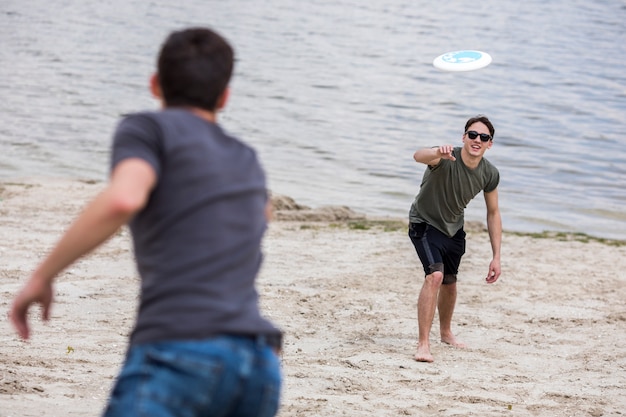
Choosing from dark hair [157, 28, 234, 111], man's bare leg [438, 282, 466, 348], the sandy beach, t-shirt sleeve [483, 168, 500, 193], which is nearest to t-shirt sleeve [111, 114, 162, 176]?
dark hair [157, 28, 234, 111]

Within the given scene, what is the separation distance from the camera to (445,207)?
7449 millimetres

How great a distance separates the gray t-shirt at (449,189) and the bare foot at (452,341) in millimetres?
823

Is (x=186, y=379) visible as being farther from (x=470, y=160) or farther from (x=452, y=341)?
(x=452, y=341)

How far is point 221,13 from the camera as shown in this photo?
3694 cm

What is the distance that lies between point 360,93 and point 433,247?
18497 millimetres

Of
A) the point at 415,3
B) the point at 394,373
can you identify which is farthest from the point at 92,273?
the point at 415,3

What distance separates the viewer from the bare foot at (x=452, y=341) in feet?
25.3

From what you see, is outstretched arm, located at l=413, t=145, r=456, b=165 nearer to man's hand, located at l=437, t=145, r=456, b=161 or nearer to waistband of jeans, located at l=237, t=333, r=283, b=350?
man's hand, located at l=437, t=145, r=456, b=161

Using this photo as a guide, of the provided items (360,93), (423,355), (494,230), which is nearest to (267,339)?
(423,355)

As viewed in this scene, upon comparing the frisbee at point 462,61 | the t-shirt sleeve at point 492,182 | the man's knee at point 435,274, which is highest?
the frisbee at point 462,61

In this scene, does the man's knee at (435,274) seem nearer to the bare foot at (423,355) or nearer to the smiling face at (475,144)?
the bare foot at (423,355)

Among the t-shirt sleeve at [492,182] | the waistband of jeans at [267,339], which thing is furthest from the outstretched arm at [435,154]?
the waistband of jeans at [267,339]

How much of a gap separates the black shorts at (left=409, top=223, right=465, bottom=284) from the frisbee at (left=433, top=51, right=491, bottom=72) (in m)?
1.32

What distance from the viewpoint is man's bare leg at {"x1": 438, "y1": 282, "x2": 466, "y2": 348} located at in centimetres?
776
